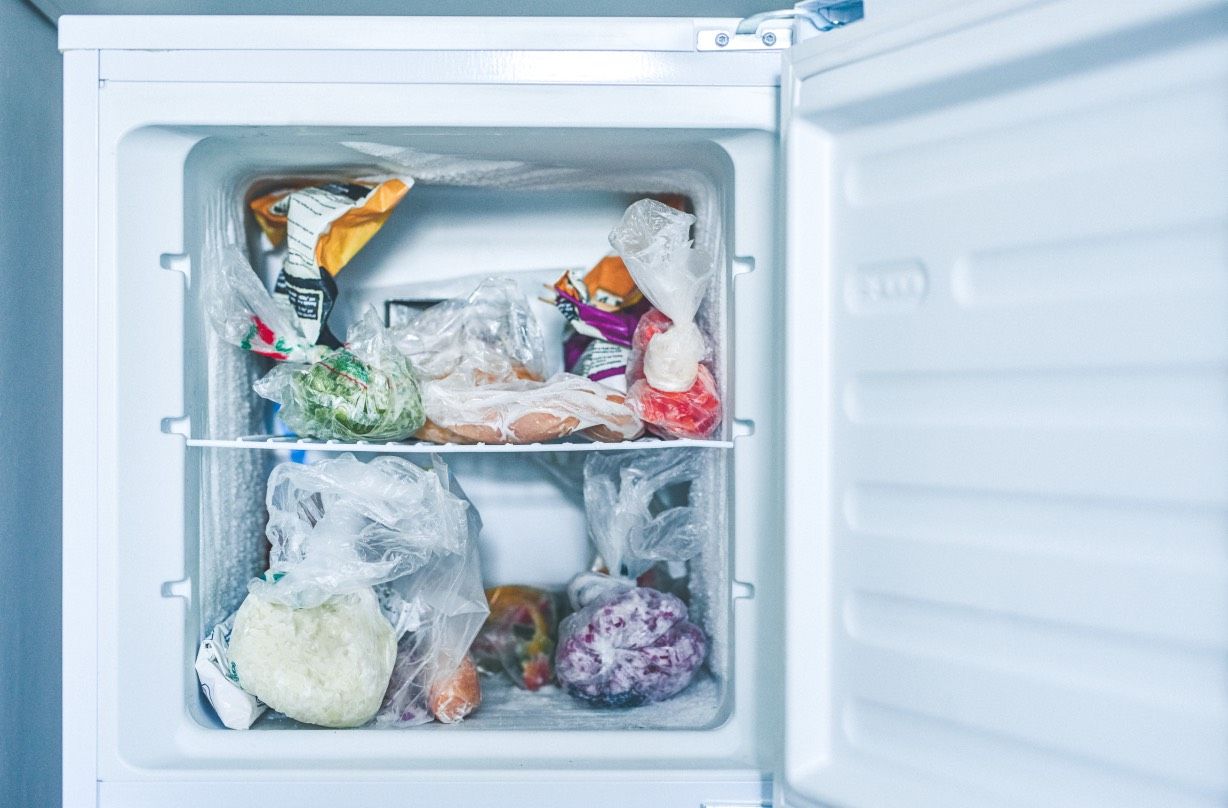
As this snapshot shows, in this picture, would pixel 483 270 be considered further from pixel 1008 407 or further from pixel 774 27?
pixel 1008 407

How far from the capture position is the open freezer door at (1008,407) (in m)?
0.60

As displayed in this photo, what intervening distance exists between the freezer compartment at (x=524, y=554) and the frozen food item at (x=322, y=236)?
0.66 ft

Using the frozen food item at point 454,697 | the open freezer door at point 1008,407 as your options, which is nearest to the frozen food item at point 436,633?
the frozen food item at point 454,697

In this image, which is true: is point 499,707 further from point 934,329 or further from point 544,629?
point 934,329

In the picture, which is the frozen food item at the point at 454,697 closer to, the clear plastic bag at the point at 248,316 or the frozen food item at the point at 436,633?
the frozen food item at the point at 436,633

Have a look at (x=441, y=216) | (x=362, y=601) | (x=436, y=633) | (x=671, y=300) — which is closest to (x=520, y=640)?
(x=436, y=633)

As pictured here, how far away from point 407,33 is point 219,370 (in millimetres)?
439

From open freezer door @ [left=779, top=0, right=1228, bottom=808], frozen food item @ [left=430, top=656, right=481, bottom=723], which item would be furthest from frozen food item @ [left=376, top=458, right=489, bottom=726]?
open freezer door @ [left=779, top=0, right=1228, bottom=808]

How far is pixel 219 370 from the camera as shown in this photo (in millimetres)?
1005

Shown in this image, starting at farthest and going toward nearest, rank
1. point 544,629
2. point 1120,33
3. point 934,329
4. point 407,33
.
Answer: point 544,629 → point 407,33 → point 934,329 → point 1120,33

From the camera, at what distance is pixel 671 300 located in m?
0.94

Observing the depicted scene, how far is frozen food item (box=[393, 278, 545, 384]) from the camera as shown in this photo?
1.03 m

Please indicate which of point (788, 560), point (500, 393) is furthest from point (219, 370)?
point (788, 560)

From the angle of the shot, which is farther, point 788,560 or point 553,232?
point 553,232
